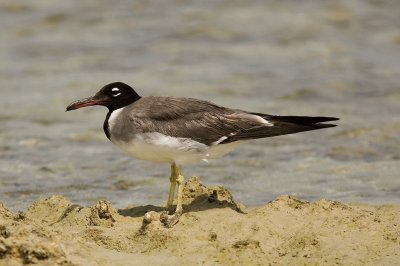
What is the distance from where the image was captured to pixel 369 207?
923 cm

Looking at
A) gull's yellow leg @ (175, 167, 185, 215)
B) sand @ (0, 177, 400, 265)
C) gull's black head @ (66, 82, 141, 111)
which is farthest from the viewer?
gull's black head @ (66, 82, 141, 111)

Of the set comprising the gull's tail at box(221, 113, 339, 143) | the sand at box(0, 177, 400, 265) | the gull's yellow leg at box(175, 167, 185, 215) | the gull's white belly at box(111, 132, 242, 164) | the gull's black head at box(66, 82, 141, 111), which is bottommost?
the sand at box(0, 177, 400, 265)

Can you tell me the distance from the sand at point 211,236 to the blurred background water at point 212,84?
1.68 metres

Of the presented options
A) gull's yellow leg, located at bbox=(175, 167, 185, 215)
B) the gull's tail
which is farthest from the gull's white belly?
the gull's tail

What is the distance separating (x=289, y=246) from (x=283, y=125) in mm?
1761

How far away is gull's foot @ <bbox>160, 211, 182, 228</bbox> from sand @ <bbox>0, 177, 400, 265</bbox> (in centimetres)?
6

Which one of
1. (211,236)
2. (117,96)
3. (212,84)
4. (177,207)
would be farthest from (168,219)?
(212,84)

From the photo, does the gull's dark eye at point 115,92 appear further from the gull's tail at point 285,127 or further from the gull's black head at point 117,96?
the gull's tail at point 285,127

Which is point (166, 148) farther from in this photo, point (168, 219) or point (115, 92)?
point (115, 92)

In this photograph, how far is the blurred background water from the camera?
10.8 metres

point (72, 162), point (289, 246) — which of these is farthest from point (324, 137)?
point (289, 246)

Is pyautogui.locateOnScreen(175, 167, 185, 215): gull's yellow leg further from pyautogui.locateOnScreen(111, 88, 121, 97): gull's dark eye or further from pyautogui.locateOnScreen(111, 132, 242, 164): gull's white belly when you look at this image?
pyautogui.locateOnScreen(111, 88, 121, 97): gull's dark eye

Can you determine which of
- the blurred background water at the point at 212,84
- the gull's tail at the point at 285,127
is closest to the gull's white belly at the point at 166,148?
the gull's tail at the point at 285,127

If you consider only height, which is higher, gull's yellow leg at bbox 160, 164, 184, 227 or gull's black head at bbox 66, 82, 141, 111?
gull's black head at bbox 66, 82, 141, 111
